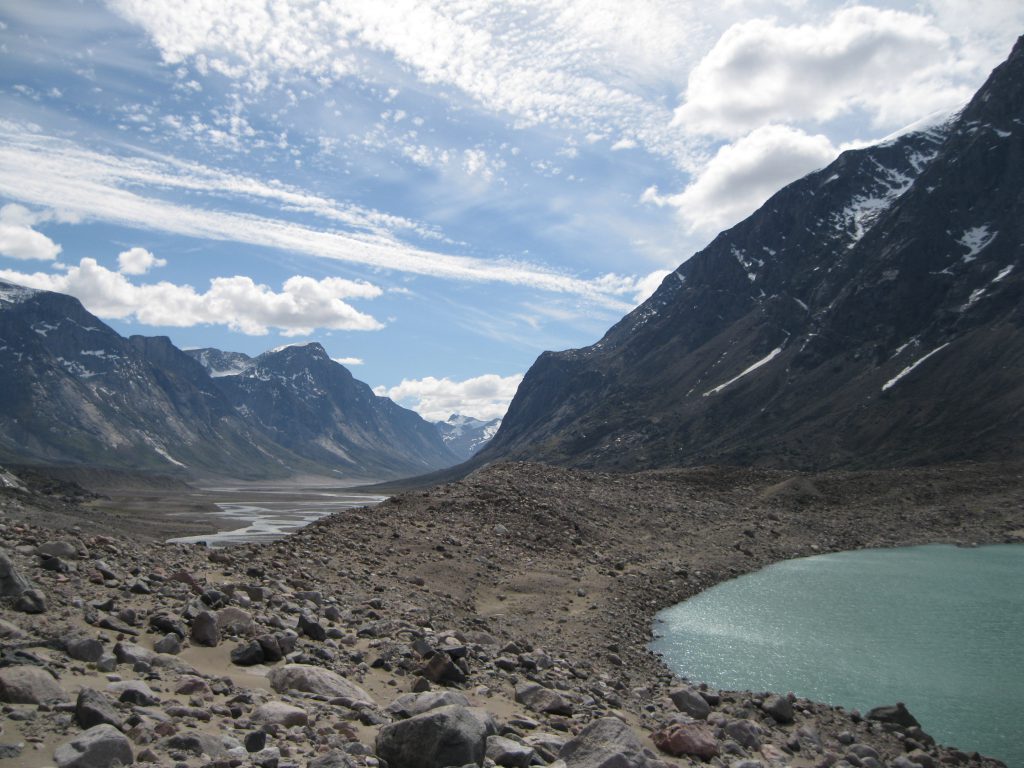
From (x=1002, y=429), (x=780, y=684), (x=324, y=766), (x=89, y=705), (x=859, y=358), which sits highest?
(x=859, y=358)

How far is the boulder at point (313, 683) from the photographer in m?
12.7

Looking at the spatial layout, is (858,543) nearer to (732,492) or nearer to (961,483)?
(732,492)

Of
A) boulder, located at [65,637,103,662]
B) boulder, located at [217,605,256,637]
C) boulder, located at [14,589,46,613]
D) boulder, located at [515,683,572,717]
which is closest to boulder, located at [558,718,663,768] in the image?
boulder, located at [515,683,572,717]

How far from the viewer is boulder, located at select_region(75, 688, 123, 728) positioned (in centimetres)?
917

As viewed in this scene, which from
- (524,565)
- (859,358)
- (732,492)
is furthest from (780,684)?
(859,358)

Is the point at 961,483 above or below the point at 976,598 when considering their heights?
above

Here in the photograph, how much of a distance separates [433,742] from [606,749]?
267 centimetres

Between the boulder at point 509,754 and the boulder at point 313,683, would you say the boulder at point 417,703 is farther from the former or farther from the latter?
the boulder at point 509,754

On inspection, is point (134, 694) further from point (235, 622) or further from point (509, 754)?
point (509, 754)

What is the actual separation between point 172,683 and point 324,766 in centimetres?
362

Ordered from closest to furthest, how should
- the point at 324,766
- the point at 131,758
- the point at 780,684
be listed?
1. the point at 131,758
2. the point at 324,766
3. the point at 780,684

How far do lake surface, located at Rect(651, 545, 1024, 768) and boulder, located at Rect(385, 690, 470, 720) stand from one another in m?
12.6

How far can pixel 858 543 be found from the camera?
56031 millimetres

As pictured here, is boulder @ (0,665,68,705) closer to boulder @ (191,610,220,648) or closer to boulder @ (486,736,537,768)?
boulder @ (191,610,220,648)
